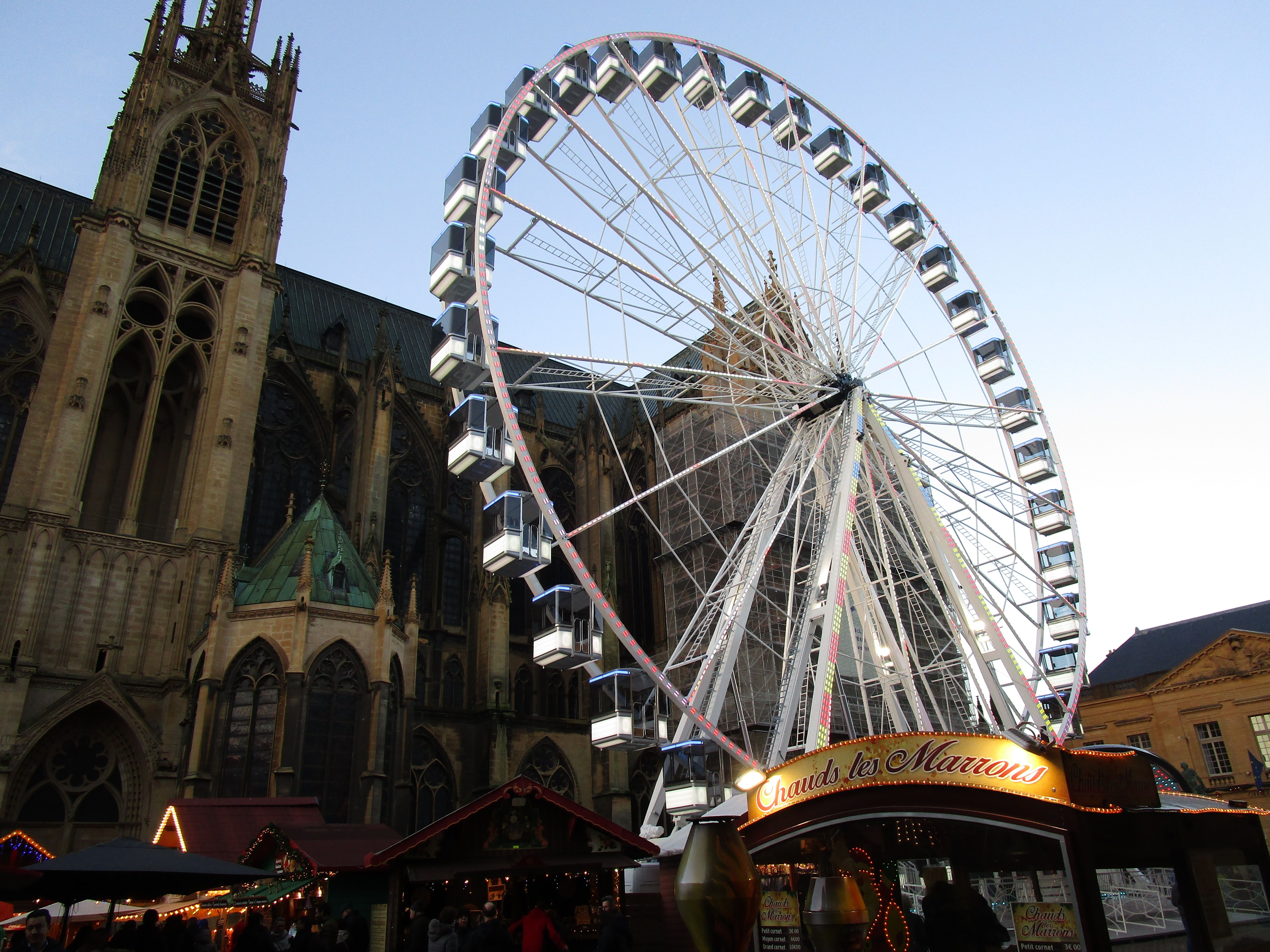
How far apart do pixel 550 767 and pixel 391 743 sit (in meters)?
7.86

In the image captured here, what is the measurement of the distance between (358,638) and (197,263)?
44.0ft

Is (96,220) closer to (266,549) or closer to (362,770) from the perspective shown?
(266,549)

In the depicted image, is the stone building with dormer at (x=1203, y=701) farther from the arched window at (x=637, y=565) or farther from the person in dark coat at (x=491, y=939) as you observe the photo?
the person in dark coat at (x=491, y=939)

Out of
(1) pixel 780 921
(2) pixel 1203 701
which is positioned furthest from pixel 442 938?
(2) pixel 1203 701

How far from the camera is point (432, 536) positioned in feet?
112

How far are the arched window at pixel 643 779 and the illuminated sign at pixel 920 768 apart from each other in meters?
23.7

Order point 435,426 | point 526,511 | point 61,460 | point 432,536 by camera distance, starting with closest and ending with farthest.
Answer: point 526,511
point 61,460
point 432,536
point 435,426

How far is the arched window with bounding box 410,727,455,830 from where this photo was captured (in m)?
29.1

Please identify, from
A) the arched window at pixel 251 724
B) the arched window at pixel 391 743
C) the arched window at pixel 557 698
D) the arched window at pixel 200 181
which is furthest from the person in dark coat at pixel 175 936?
the arched window at pixel 200 181

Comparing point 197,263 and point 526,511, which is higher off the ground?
point 197,263

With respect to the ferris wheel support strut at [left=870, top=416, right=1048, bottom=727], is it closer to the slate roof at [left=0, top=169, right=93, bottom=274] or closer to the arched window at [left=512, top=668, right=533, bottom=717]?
the arched window at [left=512, top=668, right=533, bottom=717]

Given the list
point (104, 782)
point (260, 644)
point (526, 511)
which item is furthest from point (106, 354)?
point (526, 511)

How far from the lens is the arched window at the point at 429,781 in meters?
29.1

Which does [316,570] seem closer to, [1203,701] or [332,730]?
[332,730]
